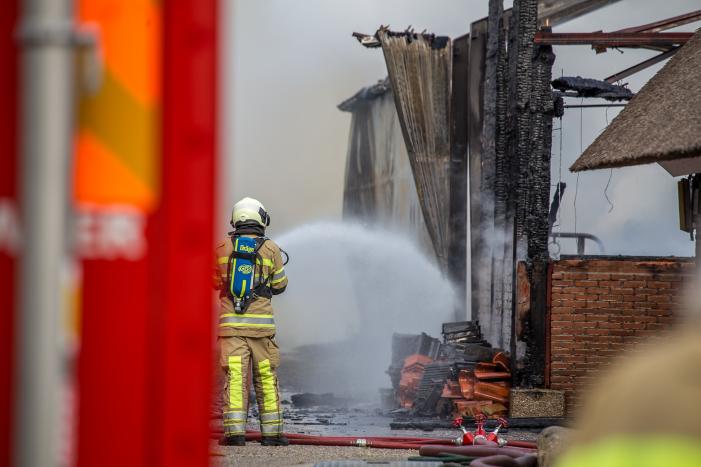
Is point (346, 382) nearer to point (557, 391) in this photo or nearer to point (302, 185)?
point (557, 391)

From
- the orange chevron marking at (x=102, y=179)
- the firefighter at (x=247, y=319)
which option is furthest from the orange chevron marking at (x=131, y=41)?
the firefighter at (x=247, y=319)

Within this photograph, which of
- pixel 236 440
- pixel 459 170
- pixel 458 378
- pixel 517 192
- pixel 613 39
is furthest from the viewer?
pixel 459 170

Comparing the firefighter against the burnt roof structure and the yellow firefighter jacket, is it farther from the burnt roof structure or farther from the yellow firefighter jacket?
the burnt roof structure

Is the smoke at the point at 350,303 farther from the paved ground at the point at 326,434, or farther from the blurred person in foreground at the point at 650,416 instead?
the blurred person in foreground at the point at 650,416

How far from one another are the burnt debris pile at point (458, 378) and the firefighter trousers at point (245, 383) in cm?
278

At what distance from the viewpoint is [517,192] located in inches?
493

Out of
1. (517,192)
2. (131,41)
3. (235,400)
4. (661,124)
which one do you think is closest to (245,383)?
(235,400)

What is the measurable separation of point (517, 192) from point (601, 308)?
5.61ft

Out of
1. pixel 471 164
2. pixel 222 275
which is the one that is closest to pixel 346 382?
pixel 471 164

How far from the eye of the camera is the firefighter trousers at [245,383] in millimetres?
9414

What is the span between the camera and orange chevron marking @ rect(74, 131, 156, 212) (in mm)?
1613

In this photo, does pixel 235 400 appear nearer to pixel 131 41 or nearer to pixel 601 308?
pixel 601 308

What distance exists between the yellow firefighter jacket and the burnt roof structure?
8.25ft

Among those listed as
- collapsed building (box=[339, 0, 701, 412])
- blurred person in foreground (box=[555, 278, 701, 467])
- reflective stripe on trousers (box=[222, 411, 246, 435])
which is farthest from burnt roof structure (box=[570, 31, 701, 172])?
blurred person in foreground (box=[555, 278, 701, 467])
